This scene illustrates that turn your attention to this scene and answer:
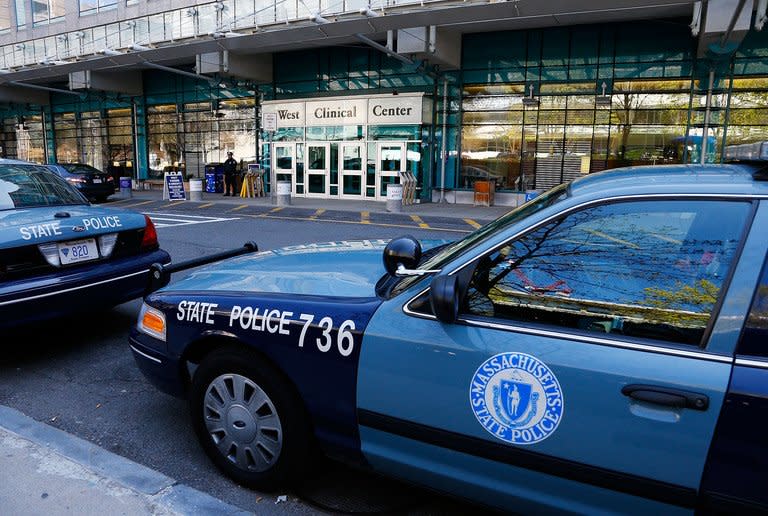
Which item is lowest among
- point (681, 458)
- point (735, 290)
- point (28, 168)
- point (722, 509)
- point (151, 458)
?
point (151, 458)

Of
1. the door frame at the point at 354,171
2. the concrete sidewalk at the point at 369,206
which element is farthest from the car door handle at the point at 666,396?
the door frame at the point at 354,171

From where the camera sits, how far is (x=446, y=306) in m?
2.23

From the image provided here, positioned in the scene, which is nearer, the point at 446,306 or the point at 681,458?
the point at 681,458

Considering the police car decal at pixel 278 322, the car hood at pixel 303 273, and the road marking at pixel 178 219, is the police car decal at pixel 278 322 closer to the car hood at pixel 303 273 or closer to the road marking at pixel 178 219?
the car hood at pixel 303 273

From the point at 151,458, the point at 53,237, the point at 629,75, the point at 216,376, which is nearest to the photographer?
the point at 216,376

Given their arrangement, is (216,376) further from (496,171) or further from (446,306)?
(496,171)

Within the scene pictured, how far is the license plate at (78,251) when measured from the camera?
15.0 feet

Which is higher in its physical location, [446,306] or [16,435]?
[446,306]

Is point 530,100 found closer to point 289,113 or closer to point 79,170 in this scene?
point 289,113

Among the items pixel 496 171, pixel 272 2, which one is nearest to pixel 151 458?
pixel 496 171

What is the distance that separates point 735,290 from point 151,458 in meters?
3.06

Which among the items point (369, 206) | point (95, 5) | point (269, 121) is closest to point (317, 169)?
point (269, 121)

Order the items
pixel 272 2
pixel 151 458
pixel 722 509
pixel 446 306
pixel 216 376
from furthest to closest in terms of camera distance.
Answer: pixel 272 2 → pixel 151 458 → pixel 216 376 → pixel 446 306 → pixel 722 509

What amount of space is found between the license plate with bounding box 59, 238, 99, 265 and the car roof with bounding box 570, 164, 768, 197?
397 centimetres
